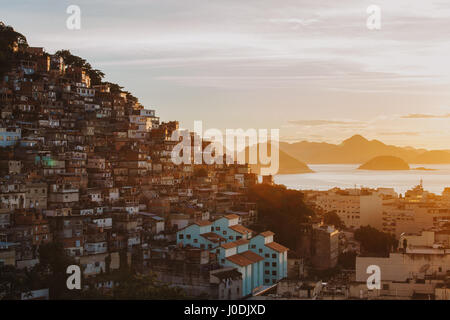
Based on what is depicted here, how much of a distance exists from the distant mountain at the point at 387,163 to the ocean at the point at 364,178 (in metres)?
0.74

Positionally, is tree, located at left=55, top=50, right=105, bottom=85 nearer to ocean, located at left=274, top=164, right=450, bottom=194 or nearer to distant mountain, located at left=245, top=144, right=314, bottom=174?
ocean, located at left=274, top=164, right=450, bottom=194

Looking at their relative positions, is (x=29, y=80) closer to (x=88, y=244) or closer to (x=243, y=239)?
(x=88, y=244)

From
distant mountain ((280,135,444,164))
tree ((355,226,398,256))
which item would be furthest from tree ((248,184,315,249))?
distant mountain ((280,135,444,164))

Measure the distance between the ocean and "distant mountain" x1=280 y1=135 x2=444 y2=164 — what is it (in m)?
1.78

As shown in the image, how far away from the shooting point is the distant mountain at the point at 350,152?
73.4 metres

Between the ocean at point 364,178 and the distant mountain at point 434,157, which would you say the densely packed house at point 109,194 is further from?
the distant mountain at point 434,157

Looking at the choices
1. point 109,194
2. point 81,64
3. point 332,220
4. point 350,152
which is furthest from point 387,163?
point 109,194

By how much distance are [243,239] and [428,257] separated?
16.2 ft

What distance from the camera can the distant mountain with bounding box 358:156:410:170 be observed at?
73.9m

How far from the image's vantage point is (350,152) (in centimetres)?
7488

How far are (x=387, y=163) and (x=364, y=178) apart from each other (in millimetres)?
9169

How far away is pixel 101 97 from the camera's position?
25.3m

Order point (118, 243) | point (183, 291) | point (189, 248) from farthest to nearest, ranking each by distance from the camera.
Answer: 1. point (118, 243)
2. point (189, 248)
3. point (183, 291)
